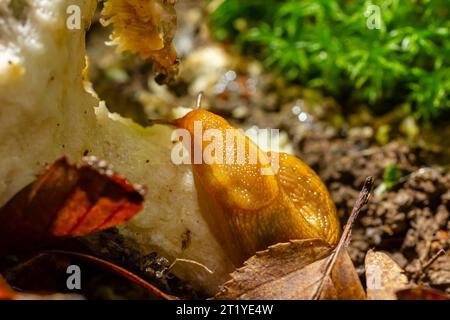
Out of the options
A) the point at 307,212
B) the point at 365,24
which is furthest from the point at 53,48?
the point at 365,24

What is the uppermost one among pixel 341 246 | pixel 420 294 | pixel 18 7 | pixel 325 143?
pixel 18 7

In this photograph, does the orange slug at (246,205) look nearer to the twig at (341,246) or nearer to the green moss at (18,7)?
the twig at (341,246)

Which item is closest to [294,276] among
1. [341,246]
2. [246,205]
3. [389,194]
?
[341,246]

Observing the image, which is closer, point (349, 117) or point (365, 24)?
point (365, 24)

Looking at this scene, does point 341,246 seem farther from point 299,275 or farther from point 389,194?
point 389,194

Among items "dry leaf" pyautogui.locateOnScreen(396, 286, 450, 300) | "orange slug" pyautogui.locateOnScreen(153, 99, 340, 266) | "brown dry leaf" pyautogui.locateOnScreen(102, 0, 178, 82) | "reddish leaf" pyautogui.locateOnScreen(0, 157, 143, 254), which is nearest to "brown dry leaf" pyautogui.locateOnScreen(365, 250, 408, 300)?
"dry leaf" pyautogui.locateOnScreen(396, 286, 450, 300)

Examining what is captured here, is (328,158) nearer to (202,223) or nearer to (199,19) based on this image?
(202,223)

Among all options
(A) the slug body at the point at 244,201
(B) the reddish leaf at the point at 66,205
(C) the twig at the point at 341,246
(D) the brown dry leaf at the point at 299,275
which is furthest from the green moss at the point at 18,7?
(C) the twig at the point at 341,246
